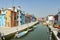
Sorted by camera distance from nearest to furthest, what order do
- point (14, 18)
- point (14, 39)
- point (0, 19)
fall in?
1. point (14, 39)
2. point (0, 19)
3. point (14, 18)

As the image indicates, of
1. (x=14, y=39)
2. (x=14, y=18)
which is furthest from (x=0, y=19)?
(x=14, y=39)

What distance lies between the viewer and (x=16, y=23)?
71062 mm

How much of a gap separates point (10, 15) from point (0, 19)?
14.5ft

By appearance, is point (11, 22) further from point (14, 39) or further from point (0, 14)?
point (14, 39)

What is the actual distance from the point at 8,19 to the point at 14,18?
313 inches

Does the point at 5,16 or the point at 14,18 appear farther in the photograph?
the point at 14,18

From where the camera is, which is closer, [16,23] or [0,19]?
[0,19]

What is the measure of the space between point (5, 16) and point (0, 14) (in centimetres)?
206

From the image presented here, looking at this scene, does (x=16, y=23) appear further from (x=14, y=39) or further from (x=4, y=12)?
(x=14, y=39)

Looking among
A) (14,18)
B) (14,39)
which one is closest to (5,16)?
(14,18)

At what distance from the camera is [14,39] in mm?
30688

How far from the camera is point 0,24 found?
59.9 m

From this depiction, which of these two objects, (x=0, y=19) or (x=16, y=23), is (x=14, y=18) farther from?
(x=0, y=19)

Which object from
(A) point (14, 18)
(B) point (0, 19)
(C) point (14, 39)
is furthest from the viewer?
(A) point (14, 18)
